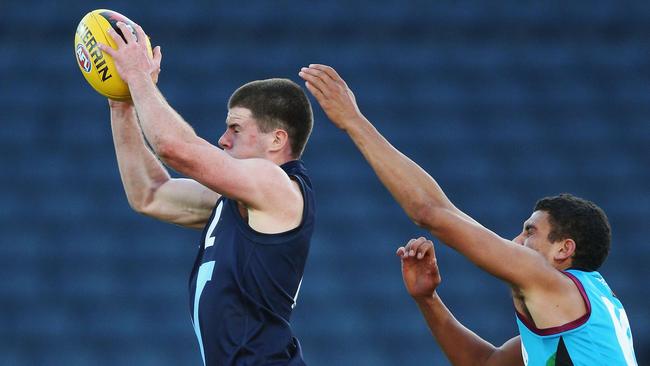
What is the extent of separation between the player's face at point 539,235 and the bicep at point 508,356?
553 mm

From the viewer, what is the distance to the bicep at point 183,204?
392 centimetres

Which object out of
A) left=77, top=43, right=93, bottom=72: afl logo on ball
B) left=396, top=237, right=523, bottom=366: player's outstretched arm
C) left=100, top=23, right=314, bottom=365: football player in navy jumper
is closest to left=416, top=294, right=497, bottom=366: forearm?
left=396, top=237, right=523, bottom=366: player's outstretched arm

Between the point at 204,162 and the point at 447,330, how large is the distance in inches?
55.3

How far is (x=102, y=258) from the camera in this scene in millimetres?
8258

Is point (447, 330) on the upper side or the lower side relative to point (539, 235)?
lower

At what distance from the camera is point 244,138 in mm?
3615

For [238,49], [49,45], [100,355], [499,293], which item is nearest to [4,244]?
[100,355]

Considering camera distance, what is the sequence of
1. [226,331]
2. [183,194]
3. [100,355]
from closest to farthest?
1. [226,331]
2. [183,194]
3. [100,355]

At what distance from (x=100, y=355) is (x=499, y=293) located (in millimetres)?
3115

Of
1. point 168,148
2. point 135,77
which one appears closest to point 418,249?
point 168,148

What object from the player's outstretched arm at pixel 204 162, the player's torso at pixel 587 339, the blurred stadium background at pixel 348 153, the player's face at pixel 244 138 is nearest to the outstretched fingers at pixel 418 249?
the player's torso at pixel 587 339

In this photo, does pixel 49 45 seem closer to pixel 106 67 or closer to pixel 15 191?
pixel 15 191

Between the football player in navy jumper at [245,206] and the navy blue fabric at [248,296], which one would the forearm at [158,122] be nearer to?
the football player in navy jumper at [245,206]

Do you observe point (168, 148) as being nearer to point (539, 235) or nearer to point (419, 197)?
point (419, 197)
